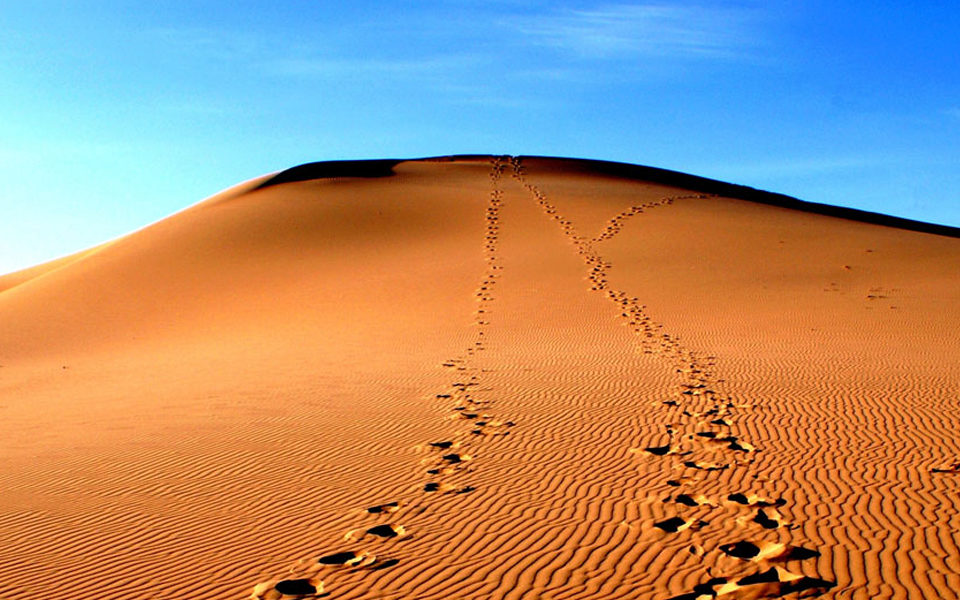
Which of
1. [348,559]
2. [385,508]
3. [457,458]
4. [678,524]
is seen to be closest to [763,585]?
[678,524]

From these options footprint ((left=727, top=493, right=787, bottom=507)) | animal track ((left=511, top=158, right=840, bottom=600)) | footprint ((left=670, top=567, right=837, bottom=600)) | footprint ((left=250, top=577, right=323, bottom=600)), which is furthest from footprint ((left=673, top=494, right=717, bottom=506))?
footprint ((left=250, top=577, right=323, bottom=600))

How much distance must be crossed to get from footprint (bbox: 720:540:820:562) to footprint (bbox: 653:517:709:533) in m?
0.48

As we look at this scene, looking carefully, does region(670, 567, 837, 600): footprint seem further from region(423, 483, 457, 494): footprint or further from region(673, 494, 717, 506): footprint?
A: region(423, 483, 457, 494): footprint

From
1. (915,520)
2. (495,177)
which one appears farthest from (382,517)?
(495,177)

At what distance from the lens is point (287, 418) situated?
1180cm

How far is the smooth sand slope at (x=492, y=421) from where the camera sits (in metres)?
6.18

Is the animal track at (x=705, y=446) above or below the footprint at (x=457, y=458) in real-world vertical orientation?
above

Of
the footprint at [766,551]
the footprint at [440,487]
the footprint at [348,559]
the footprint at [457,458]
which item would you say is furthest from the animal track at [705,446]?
the footprint at [348,559]

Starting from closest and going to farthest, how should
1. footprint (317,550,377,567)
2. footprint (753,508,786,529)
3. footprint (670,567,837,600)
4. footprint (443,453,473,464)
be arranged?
footprint (670,567,837,600)
footprint (317,550,377,567)
footprint (753,508,786,529)
footprint (443,453,473,464)

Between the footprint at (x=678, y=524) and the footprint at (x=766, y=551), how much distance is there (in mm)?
476

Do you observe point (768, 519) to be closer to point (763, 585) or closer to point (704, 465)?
point (763, 585)

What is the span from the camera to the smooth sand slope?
6.18 meters

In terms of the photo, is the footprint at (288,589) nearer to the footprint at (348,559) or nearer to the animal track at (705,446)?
the footprint at (348,559)

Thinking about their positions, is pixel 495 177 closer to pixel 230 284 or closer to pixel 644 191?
pixel 644 191
